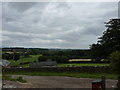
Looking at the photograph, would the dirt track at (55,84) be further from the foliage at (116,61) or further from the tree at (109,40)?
the tree at (109,40)

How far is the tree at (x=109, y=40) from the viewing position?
123 ft

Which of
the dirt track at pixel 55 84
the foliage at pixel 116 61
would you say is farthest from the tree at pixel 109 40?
the foliage at pixel 116 61

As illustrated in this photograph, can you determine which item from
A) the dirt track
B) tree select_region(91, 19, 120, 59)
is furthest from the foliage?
tree select_region(91, 19, 120, 59)

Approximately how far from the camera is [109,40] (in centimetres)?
3856

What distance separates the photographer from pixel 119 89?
1162 cm

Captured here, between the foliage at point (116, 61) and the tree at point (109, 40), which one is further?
the tree at point (109, 40)

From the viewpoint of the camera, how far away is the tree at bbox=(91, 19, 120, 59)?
123 ft

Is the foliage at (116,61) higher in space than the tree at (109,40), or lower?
lower

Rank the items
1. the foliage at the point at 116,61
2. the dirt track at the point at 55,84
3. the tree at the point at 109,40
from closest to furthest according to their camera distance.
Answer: the foliage at the point at 116,61, the dirt track at the point at 55,84, the tree at the point at 109,40

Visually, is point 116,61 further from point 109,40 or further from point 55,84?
point 109,40

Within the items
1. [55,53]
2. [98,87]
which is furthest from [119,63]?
[55,53]

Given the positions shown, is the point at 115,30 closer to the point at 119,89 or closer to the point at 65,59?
the point at 65,59

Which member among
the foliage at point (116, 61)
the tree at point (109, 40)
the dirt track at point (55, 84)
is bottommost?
the dirt track at point (55, 84)

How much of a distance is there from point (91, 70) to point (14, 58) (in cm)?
2804
